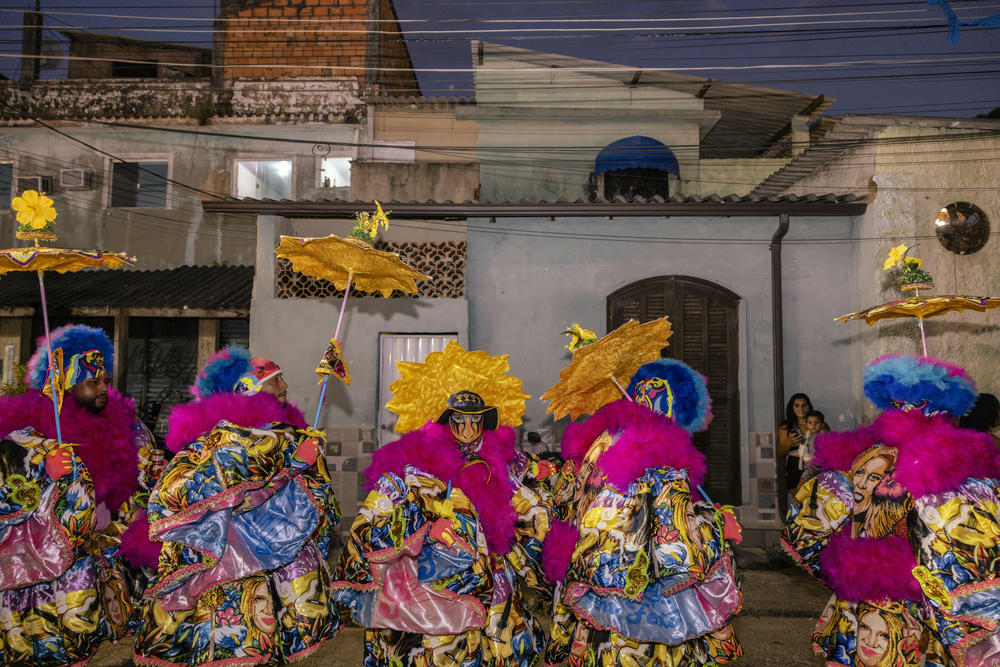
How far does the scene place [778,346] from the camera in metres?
8.94

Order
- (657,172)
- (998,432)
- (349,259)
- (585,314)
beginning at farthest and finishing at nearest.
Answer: (657,172)
(585,314)
(998,432)
(349,259)

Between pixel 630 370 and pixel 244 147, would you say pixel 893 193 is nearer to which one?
pixel 630 370

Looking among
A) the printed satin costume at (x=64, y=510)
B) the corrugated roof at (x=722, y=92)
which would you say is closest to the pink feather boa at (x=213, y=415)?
the printed satin costume at (x=64, y=510)

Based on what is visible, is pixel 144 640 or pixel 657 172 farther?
pixel 657 172

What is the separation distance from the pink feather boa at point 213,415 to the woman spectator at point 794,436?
222 inches

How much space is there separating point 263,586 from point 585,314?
18.6ft

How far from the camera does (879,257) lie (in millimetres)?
8695

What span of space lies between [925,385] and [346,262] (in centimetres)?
373

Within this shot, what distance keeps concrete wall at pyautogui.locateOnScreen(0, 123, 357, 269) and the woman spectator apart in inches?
386

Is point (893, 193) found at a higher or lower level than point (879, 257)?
higher

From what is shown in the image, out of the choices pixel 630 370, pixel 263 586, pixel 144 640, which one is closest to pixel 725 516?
pixel 630 370

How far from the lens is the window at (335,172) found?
14586mm

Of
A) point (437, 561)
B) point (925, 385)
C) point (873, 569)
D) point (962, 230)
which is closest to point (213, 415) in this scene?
point (437, 561)

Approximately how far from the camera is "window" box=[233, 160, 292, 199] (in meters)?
14.7
